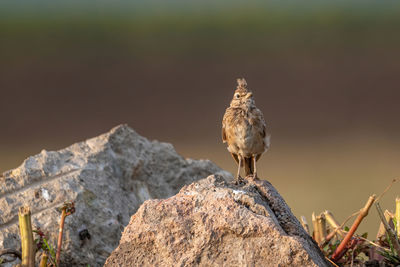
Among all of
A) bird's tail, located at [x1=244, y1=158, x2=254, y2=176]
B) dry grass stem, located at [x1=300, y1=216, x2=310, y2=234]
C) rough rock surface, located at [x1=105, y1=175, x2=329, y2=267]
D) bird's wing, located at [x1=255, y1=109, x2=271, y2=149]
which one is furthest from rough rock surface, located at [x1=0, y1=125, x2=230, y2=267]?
dry grass stem, located at [x1=300, y1=216, x2=310, y2=234]

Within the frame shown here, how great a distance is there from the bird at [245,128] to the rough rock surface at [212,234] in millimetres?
1564

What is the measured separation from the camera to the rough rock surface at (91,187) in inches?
160

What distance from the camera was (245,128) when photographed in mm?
4879

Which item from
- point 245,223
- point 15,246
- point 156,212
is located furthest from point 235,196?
point 15,246

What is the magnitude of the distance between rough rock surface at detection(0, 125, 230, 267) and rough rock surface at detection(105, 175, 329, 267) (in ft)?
3.04

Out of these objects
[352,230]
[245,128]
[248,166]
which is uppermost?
[245,128]

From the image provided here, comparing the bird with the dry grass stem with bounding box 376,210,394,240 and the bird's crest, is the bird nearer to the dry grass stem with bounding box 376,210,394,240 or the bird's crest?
the bird's crest

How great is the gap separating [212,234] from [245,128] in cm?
187

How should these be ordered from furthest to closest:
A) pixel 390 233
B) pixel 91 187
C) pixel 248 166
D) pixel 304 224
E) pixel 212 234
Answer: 1. pixel 248 166
2. pixel 91 187
3. pixel 304 224
4. pixel 390 233
5. pixel 212 234

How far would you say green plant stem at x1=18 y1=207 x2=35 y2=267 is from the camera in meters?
3.35

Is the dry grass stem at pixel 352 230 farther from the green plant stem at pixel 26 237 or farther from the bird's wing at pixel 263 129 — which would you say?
the green plant stem at pixel 26 237

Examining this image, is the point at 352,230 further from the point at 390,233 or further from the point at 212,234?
the point at 212,234

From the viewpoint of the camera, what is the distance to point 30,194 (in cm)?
426

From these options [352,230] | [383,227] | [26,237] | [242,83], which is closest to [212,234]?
[352,230]
